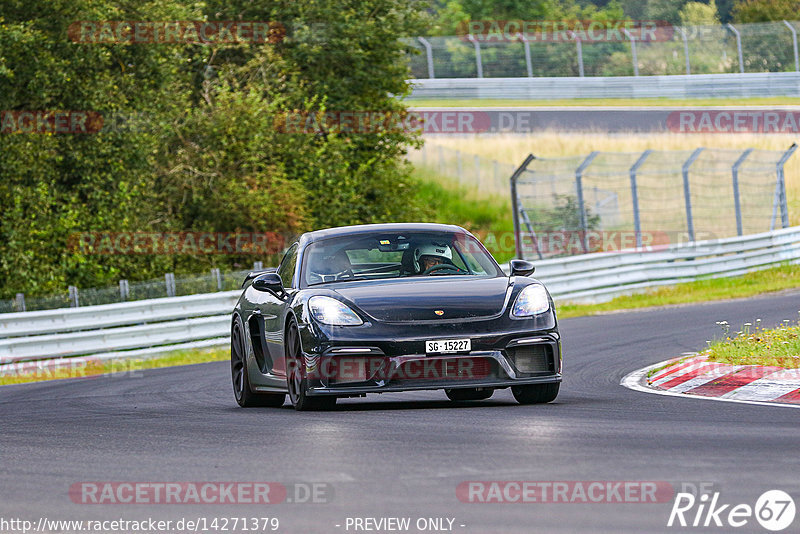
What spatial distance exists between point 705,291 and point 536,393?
55.5ft

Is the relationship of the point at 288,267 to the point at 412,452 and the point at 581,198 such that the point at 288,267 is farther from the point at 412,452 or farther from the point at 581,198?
the point at 581,198

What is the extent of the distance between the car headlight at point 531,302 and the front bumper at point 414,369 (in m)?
0.20

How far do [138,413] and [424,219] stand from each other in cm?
2793

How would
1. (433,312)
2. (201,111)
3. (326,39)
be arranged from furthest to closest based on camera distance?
(326,39) → (201,111) → (433,312)

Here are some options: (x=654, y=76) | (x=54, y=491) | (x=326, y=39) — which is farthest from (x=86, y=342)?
(x=654, y=76)

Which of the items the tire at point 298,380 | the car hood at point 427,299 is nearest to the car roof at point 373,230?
the car hood at point 427,299

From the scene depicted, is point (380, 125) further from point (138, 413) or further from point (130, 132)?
point (138, 413)

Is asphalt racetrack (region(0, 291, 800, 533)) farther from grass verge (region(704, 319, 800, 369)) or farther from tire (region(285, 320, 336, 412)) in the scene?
grass verge (region(704, 319, 800, 369))

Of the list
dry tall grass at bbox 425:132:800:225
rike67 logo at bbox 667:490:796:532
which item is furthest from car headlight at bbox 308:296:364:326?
dry tall grass at bbox 425:132:800:225

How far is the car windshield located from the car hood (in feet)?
1.52

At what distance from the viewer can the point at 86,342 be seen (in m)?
20.6

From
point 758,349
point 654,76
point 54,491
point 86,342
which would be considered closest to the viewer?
point 54,491

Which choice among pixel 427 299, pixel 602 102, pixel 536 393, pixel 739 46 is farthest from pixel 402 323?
pixel 602 102

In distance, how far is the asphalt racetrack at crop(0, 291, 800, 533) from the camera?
6.12 m
